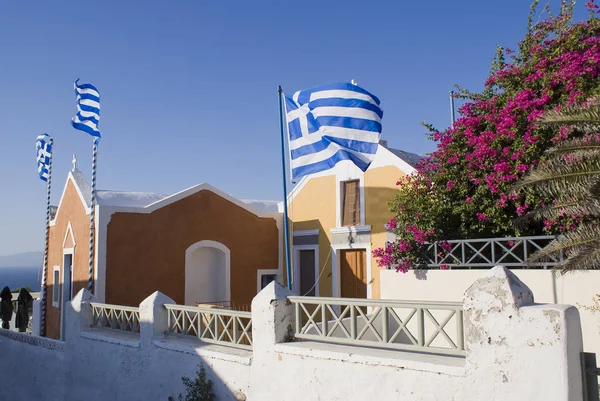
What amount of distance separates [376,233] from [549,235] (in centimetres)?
578

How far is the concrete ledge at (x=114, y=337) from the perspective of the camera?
10.3 meters

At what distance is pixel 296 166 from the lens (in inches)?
496

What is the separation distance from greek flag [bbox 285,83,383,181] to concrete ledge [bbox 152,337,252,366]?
4671 millimetres

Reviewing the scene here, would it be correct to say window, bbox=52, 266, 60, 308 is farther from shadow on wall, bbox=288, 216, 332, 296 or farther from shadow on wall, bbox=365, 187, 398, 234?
shadow on wall, bbox=365, 187, 398, 234

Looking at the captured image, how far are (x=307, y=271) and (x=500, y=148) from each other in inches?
311

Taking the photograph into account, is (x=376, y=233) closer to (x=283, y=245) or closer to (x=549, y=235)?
(x=283, y=245)

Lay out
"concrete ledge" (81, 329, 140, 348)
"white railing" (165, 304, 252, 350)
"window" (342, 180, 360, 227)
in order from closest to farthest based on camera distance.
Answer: "white railing" (165, 304, 252, 350) < "concrete ledge" (81, 329, 140, 348) < "window" (342, 180, 360, 227)

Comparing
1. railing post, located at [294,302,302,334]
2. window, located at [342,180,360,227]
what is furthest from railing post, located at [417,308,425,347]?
A: window, located at [342,180,360,227]

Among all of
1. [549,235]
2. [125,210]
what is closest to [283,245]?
[125,210]

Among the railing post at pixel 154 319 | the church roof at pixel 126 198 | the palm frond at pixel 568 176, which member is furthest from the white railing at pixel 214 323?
the church roof at pixel 126 198

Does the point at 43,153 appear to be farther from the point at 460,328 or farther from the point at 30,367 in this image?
the point at 460,328

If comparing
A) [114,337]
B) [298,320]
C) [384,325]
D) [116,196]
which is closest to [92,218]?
[116,196]

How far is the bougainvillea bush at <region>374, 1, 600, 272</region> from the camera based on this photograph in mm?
10508

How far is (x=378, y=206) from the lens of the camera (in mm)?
15320
